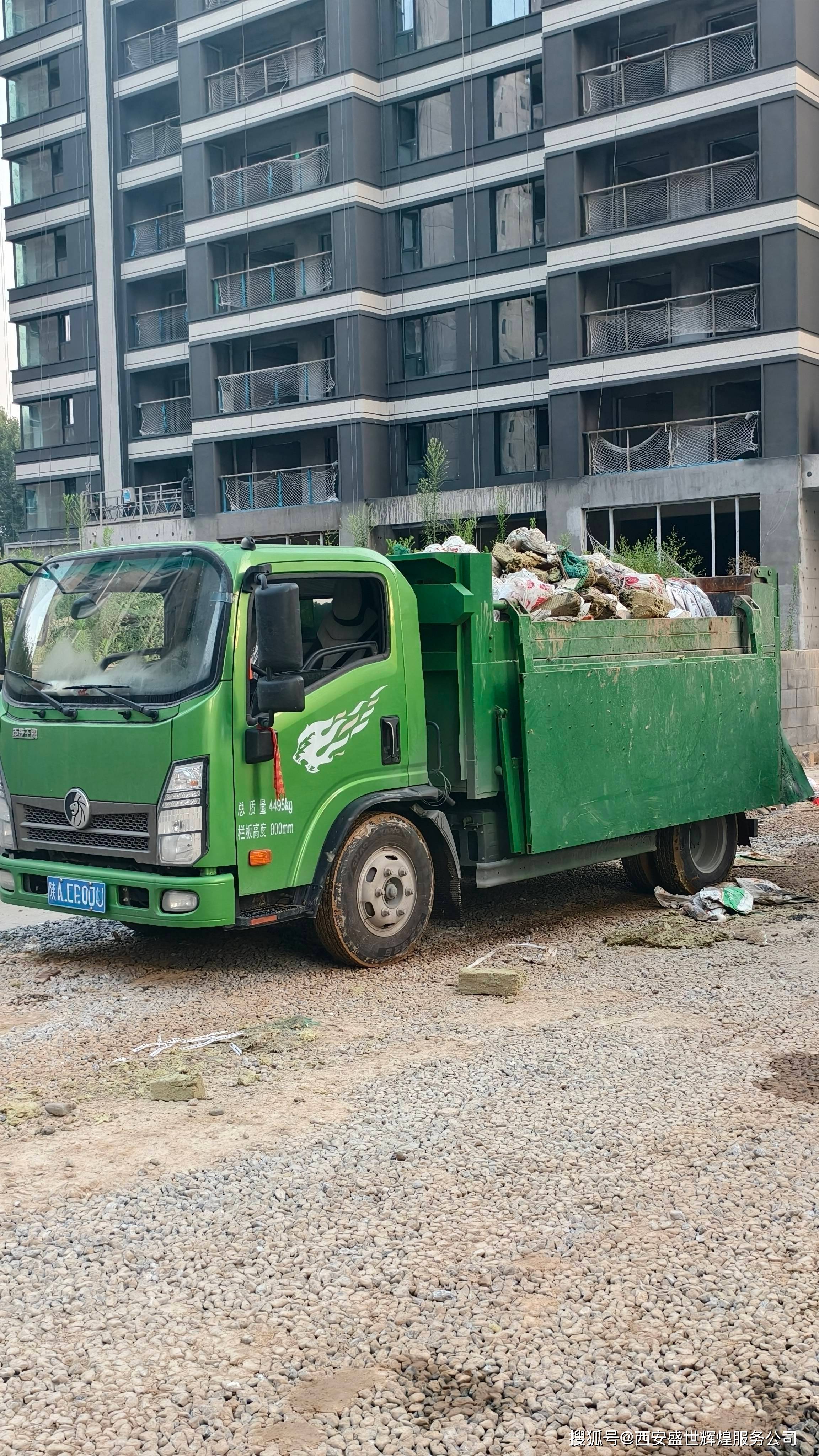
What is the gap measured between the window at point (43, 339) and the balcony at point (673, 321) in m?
23.6

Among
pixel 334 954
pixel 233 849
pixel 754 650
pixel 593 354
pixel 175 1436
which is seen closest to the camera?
pixel 175 1436

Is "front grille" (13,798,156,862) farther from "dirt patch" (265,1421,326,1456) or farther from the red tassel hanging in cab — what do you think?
"dirt patch" (265,1421,326,1456)

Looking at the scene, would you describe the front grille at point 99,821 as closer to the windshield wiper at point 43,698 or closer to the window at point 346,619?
the windshield wiper at point 43,698

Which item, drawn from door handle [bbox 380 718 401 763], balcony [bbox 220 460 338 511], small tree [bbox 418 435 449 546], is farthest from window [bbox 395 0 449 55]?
door handle [bbox 380 718 401 763]

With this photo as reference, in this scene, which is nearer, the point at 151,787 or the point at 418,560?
the point at 151,787

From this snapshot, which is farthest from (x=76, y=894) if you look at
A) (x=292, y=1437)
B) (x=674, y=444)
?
(x=674, y=444)

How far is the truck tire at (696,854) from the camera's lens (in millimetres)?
9930

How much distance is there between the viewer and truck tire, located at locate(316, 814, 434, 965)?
25.2ft

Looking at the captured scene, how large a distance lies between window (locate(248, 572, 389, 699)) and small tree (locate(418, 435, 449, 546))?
29649 mm

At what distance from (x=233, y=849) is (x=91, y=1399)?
397 centimetres

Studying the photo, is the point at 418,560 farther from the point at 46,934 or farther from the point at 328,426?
the point at 328,426

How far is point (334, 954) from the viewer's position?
7.86 meters

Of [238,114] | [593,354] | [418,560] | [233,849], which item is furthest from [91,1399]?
[238,114]

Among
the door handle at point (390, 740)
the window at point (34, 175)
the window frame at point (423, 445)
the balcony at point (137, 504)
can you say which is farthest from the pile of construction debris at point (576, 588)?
the window at point (34, 175)
